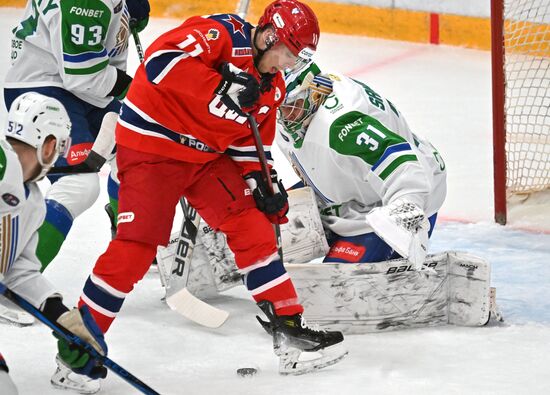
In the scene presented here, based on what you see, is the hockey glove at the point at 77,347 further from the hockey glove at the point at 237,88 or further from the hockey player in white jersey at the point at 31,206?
the hockey glove at the point at 237,88

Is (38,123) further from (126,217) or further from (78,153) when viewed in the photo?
(78,153)

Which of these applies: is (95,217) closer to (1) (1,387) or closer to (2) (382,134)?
(2) (382,134)

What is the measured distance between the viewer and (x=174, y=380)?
300 centimetres

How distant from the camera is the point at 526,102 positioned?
16.8 feet

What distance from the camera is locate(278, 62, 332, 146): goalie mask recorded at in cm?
346

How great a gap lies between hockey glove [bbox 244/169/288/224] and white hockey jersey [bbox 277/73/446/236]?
1.16 ft

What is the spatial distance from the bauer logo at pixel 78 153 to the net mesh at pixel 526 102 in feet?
5.88

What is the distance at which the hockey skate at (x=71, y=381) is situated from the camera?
288cm

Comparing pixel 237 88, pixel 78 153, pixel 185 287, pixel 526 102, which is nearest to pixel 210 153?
pixel 237 88

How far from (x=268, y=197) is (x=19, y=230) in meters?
0.81

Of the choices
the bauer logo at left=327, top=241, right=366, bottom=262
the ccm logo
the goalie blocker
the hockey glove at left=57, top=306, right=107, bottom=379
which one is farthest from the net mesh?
the hockey glove at left=57, top=306, right=107, bottom=379

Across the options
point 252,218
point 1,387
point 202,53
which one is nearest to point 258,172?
point 252,218

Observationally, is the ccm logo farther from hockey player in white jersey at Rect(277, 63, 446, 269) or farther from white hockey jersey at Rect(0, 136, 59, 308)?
hockey player in white jersey at Rect(277, 63, 446, 269)

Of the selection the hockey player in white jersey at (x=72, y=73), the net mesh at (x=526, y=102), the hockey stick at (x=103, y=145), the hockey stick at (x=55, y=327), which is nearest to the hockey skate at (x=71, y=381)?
the hockey stick at (x=55, y=327)
